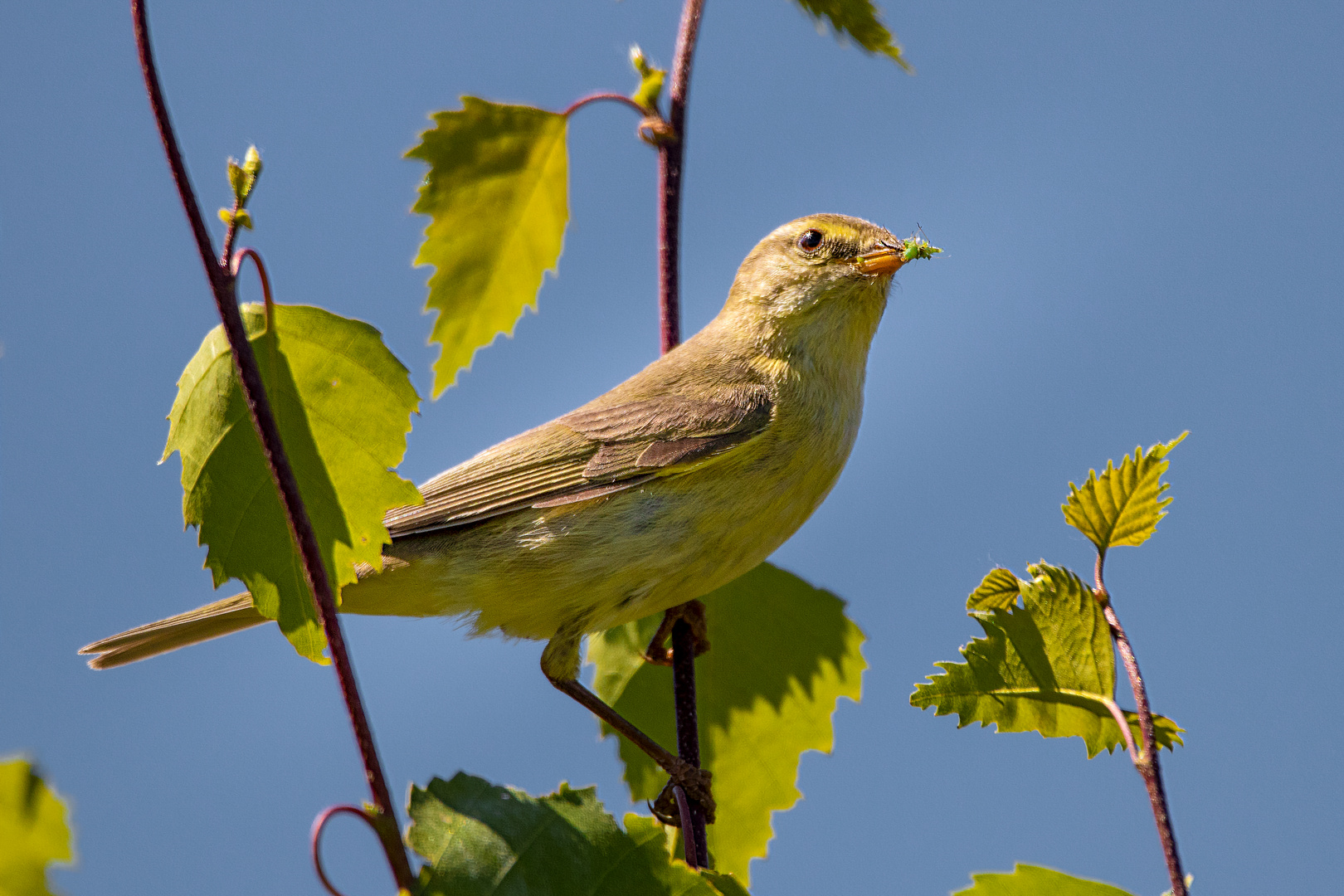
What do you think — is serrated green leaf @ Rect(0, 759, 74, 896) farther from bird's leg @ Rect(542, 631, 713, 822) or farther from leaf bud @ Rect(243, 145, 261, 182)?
bird's leg @ Rect(542, 631, 713, 822)

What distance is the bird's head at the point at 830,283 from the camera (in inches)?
143

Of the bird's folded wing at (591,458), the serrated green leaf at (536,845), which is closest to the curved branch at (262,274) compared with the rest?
the serrated green leaf at (536,845)

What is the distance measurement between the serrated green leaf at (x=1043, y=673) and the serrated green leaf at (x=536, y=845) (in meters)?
0.45

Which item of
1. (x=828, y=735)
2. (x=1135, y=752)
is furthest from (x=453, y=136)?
(x=1135, y=752)

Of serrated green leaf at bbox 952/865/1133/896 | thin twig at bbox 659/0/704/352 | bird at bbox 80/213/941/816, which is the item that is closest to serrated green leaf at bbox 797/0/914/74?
thin twig at bbox 659/0/704/352

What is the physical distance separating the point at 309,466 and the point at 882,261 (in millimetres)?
2166

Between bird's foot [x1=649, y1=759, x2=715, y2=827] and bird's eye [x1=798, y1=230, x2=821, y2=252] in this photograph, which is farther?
bird's eye [x1=798, y1=230, x2=821, y2=252]

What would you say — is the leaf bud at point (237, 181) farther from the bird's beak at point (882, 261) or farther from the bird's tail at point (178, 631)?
the bird's beak at point (882, 261)

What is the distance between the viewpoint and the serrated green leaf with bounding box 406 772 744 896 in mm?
1485

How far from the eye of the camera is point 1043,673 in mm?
1724

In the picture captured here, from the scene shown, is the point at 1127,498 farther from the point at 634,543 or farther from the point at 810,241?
the point at 810,241

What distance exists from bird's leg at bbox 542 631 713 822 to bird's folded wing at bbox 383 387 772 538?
43 cm

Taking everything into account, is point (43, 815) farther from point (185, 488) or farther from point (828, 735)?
point (828, 735)

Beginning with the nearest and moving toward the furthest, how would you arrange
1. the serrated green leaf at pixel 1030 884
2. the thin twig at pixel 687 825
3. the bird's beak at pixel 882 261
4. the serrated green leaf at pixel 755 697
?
the serrated green leaf at pixel 1030 884, the thin twig at pixel 687 825, the serrated green leaf at pixel 755 697, the bird's beak at pixel 882 261
